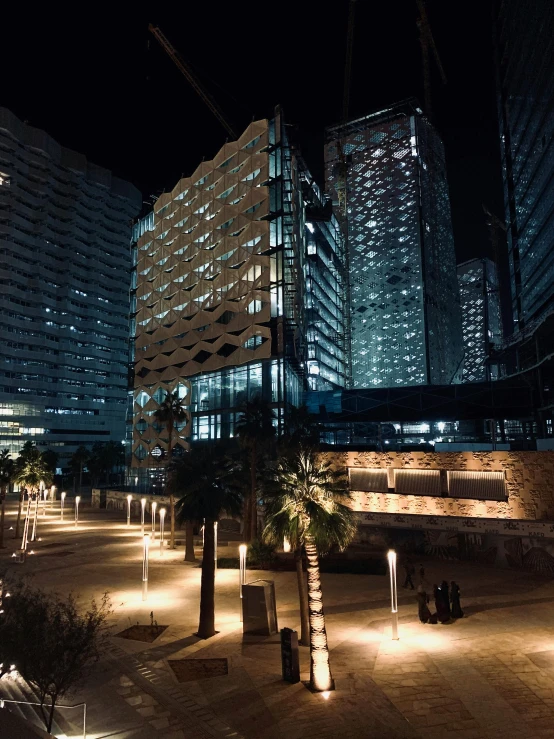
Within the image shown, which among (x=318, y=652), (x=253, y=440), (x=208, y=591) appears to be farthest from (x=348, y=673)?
(x=253, y=440)

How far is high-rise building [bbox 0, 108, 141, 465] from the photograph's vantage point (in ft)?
451

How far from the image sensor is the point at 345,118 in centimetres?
14462

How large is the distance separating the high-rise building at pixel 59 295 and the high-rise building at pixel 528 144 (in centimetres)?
11311

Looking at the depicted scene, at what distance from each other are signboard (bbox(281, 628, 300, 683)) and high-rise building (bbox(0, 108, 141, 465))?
131489 mm

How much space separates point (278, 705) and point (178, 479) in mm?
12170

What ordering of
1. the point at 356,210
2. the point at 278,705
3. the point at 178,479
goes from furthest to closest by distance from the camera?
1. the point at 356,210
2. the point at 178,479
3. the point at 278,705

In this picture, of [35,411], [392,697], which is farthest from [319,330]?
[392,697]

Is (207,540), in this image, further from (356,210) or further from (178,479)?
(356,210)

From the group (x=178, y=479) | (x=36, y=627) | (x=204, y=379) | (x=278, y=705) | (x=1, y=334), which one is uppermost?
(x=1, y=334)

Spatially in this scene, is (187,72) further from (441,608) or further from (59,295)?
(441,608)

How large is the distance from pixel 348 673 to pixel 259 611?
5721 mm

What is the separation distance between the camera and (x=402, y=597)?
28.6 metres

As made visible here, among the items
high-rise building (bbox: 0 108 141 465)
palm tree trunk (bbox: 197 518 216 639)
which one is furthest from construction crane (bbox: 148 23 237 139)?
palm tree trunk (bbox: 197 518 216 639)

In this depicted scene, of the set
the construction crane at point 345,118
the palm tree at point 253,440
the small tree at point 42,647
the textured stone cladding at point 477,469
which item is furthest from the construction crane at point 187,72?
the small tree at point 42,647
